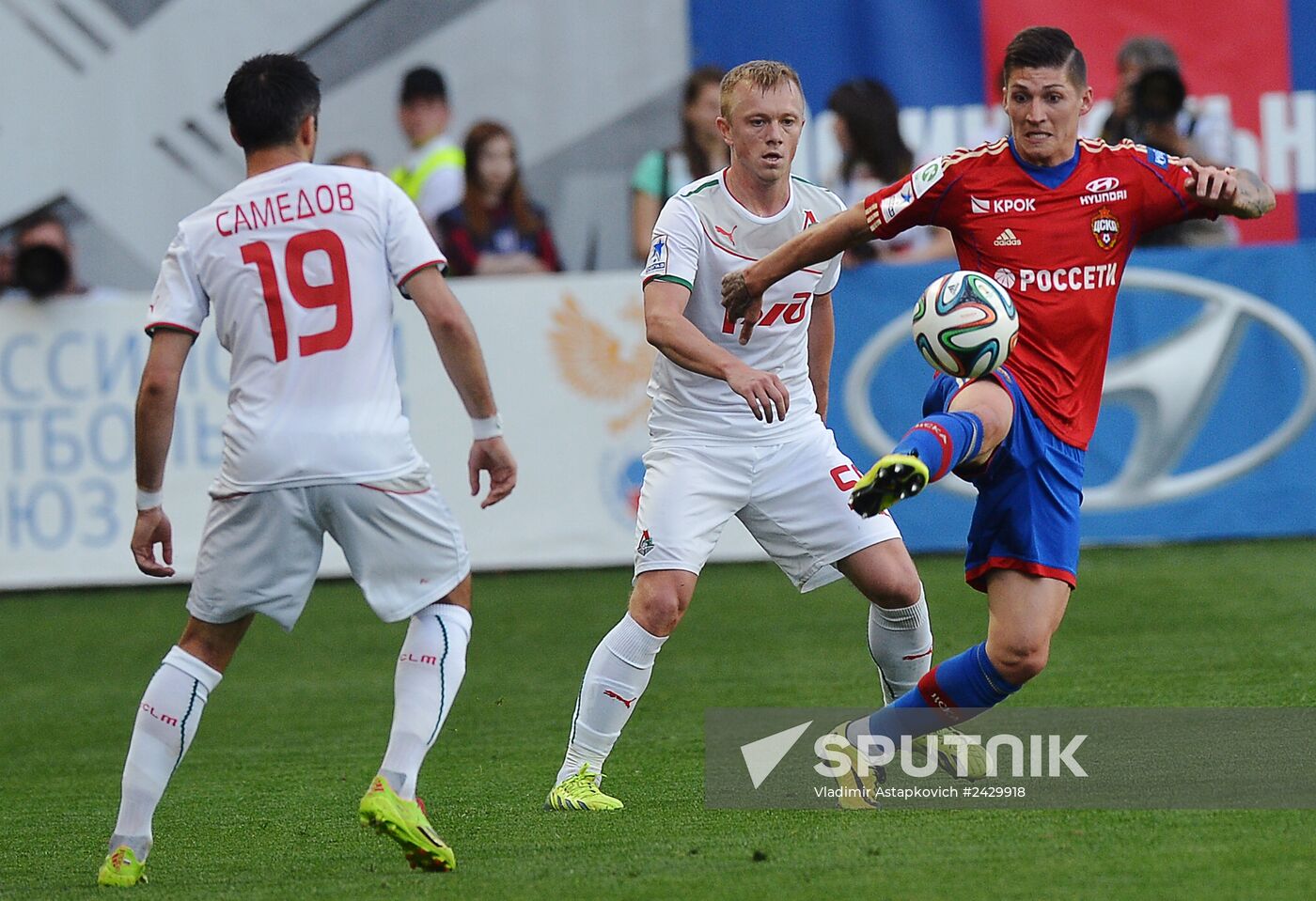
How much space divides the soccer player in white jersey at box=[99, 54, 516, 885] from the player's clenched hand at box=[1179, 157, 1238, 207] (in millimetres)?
2036

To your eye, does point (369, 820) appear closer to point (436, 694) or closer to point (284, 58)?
point (436, 694)

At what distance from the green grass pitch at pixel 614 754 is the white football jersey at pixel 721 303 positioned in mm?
1109

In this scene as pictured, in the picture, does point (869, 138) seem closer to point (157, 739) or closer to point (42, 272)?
point (42, 272)

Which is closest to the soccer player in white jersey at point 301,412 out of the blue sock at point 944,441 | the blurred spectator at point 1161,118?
the blue sock at point 944,441

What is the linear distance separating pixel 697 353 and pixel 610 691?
105 centimetres

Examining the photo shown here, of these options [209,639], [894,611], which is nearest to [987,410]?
[894,611]

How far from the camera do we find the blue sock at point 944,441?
5000mm

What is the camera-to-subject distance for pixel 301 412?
4895mm

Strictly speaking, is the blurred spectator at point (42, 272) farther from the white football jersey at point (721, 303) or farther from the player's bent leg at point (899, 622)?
the player's bent leg at point (899, 622)

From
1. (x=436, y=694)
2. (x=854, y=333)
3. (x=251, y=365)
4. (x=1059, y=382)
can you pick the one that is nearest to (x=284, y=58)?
(x=251, y=365)

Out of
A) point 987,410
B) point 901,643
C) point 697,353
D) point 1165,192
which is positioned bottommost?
point 901,643

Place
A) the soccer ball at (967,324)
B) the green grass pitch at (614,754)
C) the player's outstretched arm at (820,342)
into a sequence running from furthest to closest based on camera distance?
the player's outstretched arm at (820,342) < the soccer ball at (967,324) < the green grass pitch at (614,754)

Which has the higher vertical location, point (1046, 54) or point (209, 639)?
point (1046, 54)

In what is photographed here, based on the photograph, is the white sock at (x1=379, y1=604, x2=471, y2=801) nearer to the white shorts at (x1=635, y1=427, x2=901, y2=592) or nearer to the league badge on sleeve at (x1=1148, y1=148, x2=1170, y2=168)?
the white shorts at (x1=635, y1=427, x2=901, y2=592)
